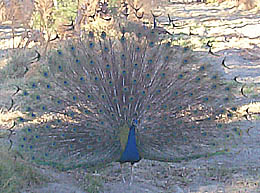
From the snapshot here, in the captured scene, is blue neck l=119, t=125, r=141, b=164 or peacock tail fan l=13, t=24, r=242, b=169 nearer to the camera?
blue neck l=119, t=125, r=141, b=164

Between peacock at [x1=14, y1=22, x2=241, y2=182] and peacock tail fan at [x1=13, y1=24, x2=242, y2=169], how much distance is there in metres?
0.01

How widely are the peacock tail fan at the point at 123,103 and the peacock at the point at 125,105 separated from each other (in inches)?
0.5

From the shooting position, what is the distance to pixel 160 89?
16.9 ft

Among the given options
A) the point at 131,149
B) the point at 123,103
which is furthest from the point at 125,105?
the point at 131,149

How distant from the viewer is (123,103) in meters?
5.07

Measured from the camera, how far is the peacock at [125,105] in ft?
16.1

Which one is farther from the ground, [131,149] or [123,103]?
[123,103]

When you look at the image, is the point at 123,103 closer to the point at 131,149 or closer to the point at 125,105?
the point at 125,105

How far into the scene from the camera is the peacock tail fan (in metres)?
4.92

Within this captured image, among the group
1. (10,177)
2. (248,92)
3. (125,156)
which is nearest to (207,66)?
(125,156)

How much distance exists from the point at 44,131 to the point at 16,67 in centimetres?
591

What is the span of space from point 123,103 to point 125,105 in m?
0.03

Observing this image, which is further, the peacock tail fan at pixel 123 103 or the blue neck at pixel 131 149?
the peacock tail fan at pixel 123 103

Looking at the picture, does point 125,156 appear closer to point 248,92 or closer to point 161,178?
point 161,178
